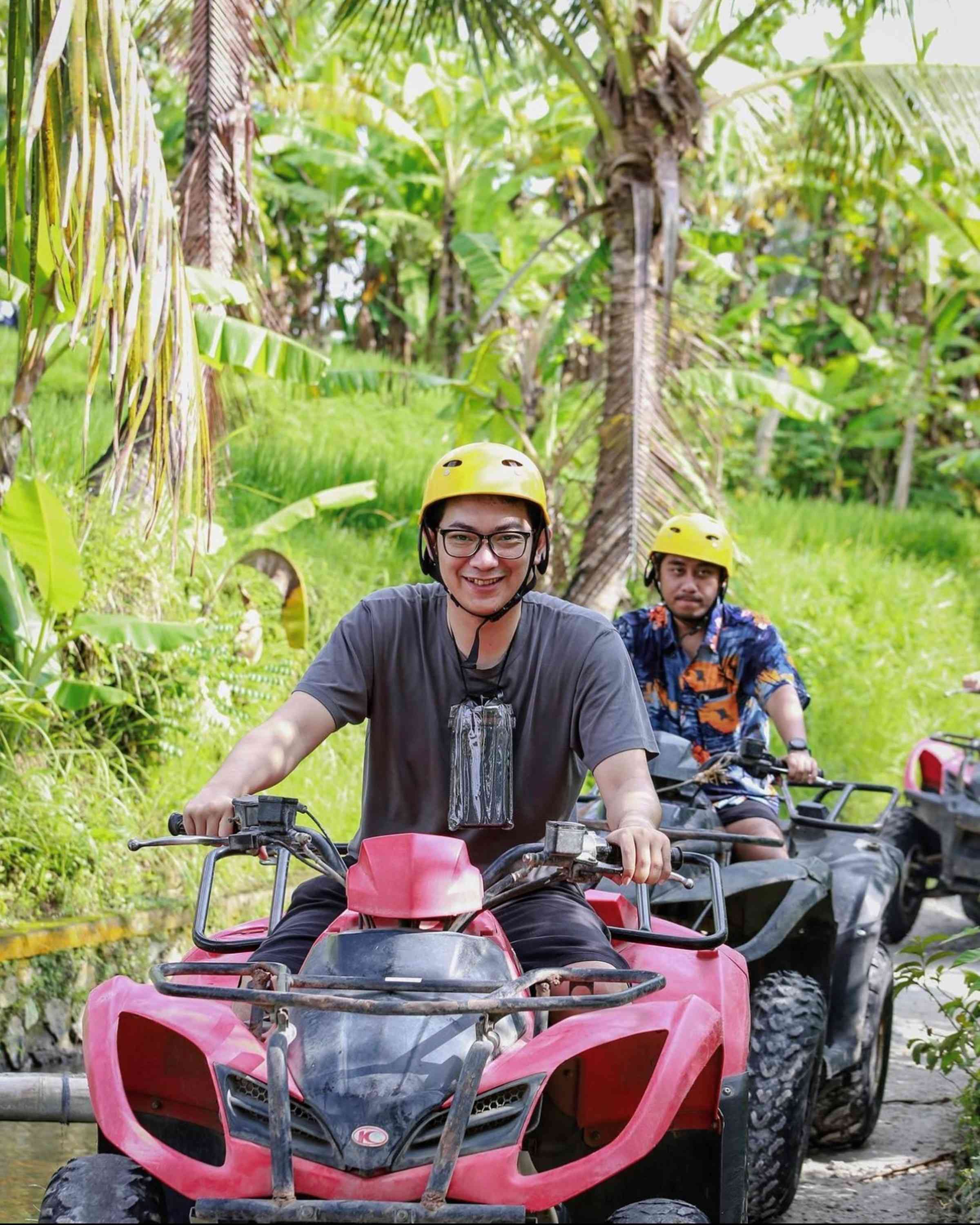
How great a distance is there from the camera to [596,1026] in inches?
112

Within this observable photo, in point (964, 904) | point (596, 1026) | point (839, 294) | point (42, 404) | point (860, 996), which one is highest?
point (839, 294)

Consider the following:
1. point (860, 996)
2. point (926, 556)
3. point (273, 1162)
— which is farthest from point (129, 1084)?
point (926, 556)

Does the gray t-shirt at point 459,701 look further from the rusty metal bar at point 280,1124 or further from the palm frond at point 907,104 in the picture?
the palm frond at point 907,104

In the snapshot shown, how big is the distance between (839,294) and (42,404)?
541 inches

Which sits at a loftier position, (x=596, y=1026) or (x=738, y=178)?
(x=738, y=178)

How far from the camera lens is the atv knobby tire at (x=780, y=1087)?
3977 mm

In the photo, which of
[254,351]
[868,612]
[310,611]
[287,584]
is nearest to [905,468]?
[868,612]

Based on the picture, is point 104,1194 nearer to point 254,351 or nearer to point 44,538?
point 44,538

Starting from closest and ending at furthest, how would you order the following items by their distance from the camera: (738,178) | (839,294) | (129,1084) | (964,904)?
1. (129,1084)
2. (964,904)
3. (738,178)
4. (839,294)

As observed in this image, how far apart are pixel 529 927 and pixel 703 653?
9.31 ft

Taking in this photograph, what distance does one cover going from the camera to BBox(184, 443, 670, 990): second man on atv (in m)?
3.52

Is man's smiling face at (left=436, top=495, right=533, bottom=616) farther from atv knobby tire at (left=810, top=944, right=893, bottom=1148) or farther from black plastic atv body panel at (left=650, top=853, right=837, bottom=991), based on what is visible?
atv knobby tire at (left=810, top=944, right=893, bottom=1148)

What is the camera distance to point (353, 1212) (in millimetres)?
2432

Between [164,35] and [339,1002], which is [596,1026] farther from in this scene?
[164,35]
